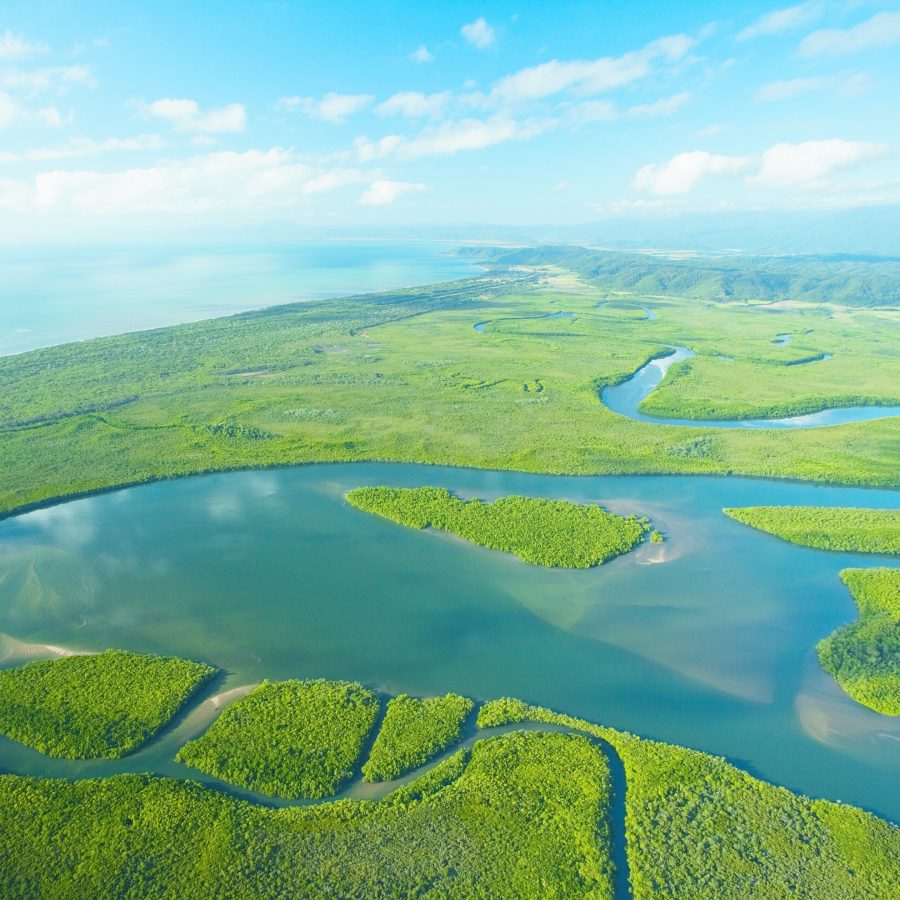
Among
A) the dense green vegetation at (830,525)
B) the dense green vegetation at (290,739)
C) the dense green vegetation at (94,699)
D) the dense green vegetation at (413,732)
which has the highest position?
the dense green vegetation at (94,699)

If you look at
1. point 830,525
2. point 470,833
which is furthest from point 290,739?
point 830,525

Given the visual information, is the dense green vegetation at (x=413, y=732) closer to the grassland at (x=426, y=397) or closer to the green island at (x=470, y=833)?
the green island at (x=470, y=833)

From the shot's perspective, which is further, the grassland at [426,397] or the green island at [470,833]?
the grassland at [426,397]

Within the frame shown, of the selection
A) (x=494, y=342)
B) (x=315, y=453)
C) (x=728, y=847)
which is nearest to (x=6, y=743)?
(x=728, y=847)

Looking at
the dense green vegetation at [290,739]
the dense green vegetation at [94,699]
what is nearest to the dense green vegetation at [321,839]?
the dense green vegetation at [290,739]

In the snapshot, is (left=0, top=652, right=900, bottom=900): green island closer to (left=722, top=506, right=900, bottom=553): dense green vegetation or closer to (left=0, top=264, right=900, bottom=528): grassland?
(left=722, top=506, right=900, bottom=553): dense green vegetation

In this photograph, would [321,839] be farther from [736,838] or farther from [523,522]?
[523,522]
